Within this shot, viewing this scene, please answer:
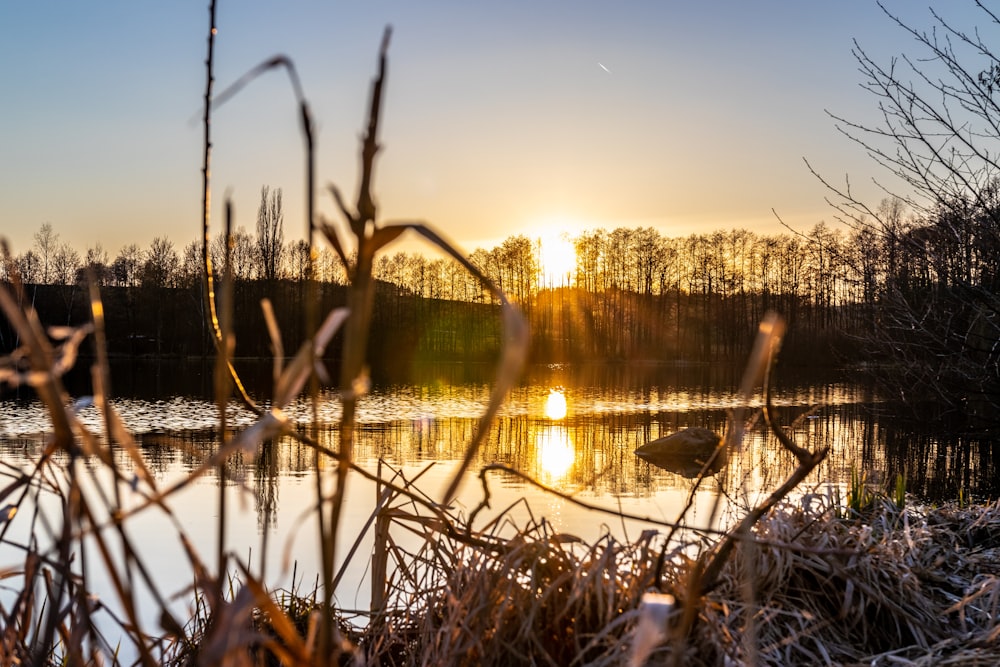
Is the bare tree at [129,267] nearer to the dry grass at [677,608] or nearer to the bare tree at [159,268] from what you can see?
the bare tree at [159,268]

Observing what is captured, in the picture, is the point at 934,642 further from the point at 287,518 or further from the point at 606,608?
the point at 287,518

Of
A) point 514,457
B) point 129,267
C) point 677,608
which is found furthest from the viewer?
point 129,267

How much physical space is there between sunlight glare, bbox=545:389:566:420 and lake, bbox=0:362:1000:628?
9cm

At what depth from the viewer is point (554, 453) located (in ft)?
55.7

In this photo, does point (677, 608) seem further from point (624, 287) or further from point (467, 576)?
point (624, 287)

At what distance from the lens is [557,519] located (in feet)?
33.3

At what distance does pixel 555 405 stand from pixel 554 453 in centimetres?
1043

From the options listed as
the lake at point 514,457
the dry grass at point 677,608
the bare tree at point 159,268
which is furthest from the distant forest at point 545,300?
the dry grass at point 677,608

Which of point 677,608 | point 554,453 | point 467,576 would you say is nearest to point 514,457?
point 554,453

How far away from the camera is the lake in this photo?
303 inches

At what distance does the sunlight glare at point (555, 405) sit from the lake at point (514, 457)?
87mm

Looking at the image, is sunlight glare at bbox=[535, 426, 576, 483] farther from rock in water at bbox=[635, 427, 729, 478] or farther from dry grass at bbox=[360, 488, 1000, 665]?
dry grass at bbox=[360, 488, 1000, 665]

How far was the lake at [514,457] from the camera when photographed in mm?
7703

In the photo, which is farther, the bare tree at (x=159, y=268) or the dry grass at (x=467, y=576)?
the bare tree at (x=159, y=268)
